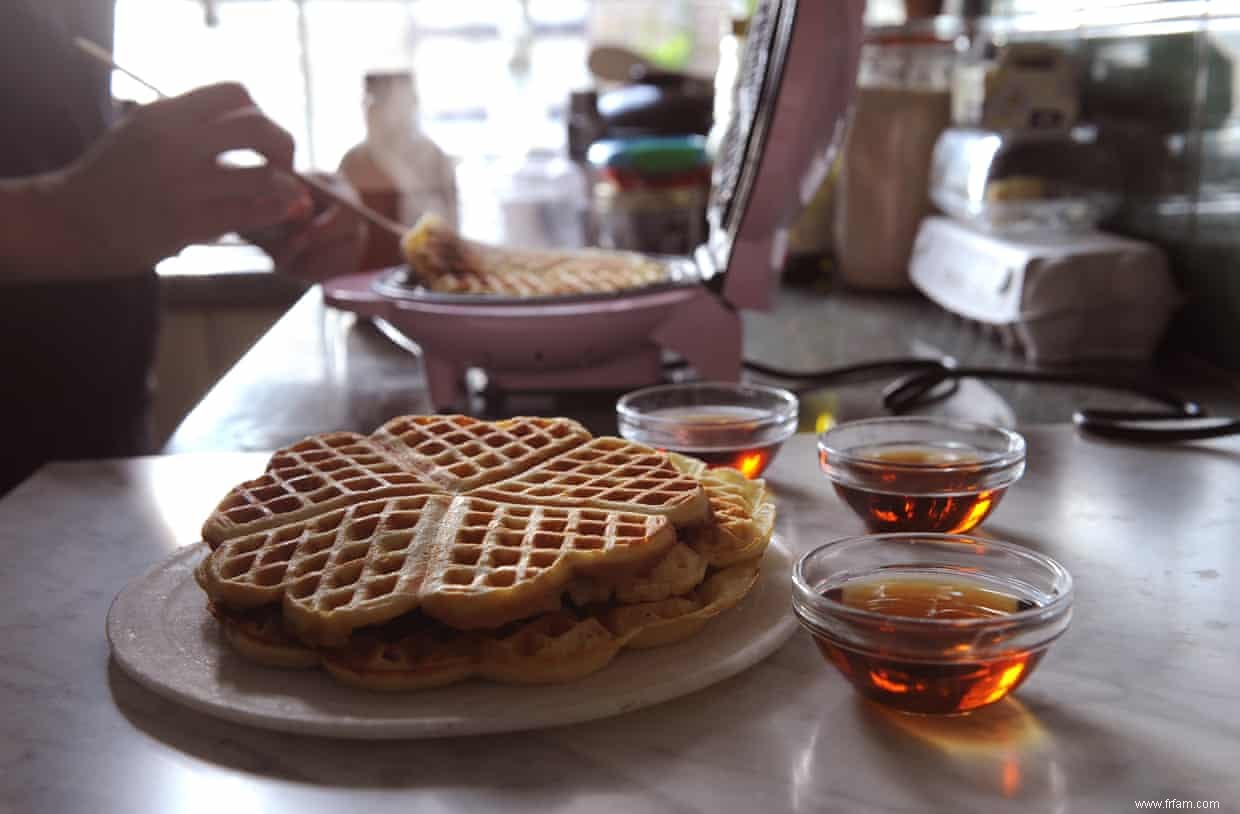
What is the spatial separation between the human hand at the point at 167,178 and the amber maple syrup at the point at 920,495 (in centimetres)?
77

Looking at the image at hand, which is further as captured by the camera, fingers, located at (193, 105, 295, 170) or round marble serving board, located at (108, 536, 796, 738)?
fingers, located at (193, 105, 295, 170)

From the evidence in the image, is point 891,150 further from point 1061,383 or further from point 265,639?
point 265,639

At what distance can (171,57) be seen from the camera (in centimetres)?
349

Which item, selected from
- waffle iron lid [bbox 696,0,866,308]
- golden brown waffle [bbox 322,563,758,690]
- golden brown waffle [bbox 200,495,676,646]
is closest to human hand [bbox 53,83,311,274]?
waffle iron lid [bbox 696,0,866,308]

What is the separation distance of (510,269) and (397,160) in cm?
67

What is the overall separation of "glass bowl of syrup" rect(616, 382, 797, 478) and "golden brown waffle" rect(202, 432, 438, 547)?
0.75ft

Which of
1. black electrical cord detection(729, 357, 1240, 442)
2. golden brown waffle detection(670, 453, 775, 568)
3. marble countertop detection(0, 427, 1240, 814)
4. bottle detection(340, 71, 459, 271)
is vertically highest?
bottle detection(340, 71, 459, 271)

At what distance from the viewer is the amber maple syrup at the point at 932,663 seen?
1.82 feet

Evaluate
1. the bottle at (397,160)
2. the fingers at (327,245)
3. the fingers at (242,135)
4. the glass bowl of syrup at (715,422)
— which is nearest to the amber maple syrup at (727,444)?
the glass bowl of syrup at (715,422)

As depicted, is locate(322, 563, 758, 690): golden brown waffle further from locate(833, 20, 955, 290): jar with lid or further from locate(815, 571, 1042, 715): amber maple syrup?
locate(833, 20, 955, 290): jar with lid

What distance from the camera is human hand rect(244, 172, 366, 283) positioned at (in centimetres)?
160

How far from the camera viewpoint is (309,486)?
2.58ft

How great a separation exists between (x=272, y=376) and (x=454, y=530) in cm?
97

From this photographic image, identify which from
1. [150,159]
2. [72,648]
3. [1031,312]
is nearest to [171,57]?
[150,159]
